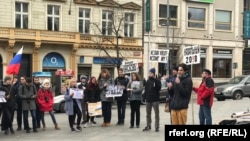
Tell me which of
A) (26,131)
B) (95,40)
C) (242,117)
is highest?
(95,40)

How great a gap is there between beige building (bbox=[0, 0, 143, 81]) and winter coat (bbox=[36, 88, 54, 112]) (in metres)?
22.7

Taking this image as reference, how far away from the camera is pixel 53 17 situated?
40781 millimetres

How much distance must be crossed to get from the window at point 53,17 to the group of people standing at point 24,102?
25530 millimetres

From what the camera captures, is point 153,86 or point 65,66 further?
point 65,66

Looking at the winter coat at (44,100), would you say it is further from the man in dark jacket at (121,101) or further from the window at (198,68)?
the window at (198,68)

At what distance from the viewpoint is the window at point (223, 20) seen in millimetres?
51000

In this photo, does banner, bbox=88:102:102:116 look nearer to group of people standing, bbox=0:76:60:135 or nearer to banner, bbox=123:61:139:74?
group of people standing, bbox=0:76:60:135

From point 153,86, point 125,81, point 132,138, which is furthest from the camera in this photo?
point 125,81

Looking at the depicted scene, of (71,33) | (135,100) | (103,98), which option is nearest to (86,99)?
(103,98)

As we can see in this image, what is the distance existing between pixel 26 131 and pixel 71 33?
2640cm

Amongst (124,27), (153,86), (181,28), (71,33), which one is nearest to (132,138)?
(153,86)

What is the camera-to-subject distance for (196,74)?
162 feet

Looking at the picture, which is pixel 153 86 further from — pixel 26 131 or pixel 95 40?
pixel 95 40

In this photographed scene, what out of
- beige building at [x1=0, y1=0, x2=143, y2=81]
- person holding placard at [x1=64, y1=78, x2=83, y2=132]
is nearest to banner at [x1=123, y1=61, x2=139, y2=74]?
person holding placard at [x1=64, y1=78, x2=83, y2=132]
